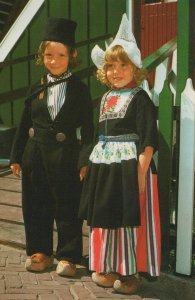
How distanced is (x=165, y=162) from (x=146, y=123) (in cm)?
38

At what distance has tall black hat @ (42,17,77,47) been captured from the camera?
9.80 feet

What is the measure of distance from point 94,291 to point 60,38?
1.47 m

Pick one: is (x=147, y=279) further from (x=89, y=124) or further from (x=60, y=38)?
(x=60, y=38)

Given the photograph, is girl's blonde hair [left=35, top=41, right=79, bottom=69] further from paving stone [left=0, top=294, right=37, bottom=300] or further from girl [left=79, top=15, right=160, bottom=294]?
paving stone [left=0, top=294, right=37, bottom=300]

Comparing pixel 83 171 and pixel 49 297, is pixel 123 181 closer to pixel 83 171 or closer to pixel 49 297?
pixel 83 171

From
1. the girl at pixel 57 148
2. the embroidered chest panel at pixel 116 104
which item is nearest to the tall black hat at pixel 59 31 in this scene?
the girl at pixel 57 148

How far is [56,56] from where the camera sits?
119 inches

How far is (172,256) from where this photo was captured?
10.5 feet

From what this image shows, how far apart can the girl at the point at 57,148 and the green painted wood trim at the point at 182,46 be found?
0.56m

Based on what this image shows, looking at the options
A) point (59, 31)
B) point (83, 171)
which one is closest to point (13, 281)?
point (83, 171)

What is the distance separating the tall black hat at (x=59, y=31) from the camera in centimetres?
299

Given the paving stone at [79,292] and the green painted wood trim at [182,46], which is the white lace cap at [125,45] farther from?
the paving stone at [79,292]

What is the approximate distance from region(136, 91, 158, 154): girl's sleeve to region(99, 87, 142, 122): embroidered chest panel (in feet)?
0.19

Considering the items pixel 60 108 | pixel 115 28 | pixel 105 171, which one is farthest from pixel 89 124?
pixel 115 28
